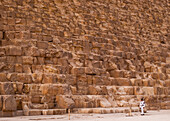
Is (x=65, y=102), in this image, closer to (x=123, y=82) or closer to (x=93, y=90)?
(x=93, y=90)

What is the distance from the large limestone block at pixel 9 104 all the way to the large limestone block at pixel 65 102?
7.47 feet

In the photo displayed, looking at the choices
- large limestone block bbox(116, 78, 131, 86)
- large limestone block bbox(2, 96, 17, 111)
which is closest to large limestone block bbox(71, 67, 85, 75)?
large limestone block bbox(116, 78, 131, 86)

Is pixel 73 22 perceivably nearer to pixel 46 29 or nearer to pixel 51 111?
pixel 46 29

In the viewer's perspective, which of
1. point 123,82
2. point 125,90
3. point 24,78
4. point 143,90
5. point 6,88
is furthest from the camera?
point 143,90

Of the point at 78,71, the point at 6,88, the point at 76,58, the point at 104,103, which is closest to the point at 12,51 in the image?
the point at 6,88

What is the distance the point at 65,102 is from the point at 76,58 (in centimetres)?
368

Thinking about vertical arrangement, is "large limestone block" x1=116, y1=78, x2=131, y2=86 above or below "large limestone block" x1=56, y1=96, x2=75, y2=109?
above

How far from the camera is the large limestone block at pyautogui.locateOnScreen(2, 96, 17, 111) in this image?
548 inches

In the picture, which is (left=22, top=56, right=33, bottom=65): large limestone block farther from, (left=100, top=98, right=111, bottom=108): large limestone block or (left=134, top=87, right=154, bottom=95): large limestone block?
(left=134, top=87, right=154, bottom=95): large limestone block

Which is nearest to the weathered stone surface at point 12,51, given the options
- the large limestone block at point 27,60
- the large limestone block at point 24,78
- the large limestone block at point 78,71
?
the large limestone block at point 27,60

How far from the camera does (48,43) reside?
58.5ft

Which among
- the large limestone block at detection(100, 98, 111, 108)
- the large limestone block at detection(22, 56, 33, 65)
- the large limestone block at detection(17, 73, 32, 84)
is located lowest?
the large limestone block at detection(100, 98, 111, 108)

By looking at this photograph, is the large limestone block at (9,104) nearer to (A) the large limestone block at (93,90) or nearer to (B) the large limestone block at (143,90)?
(A) the large limestone block at (93,90)

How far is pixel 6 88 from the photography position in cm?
1476
